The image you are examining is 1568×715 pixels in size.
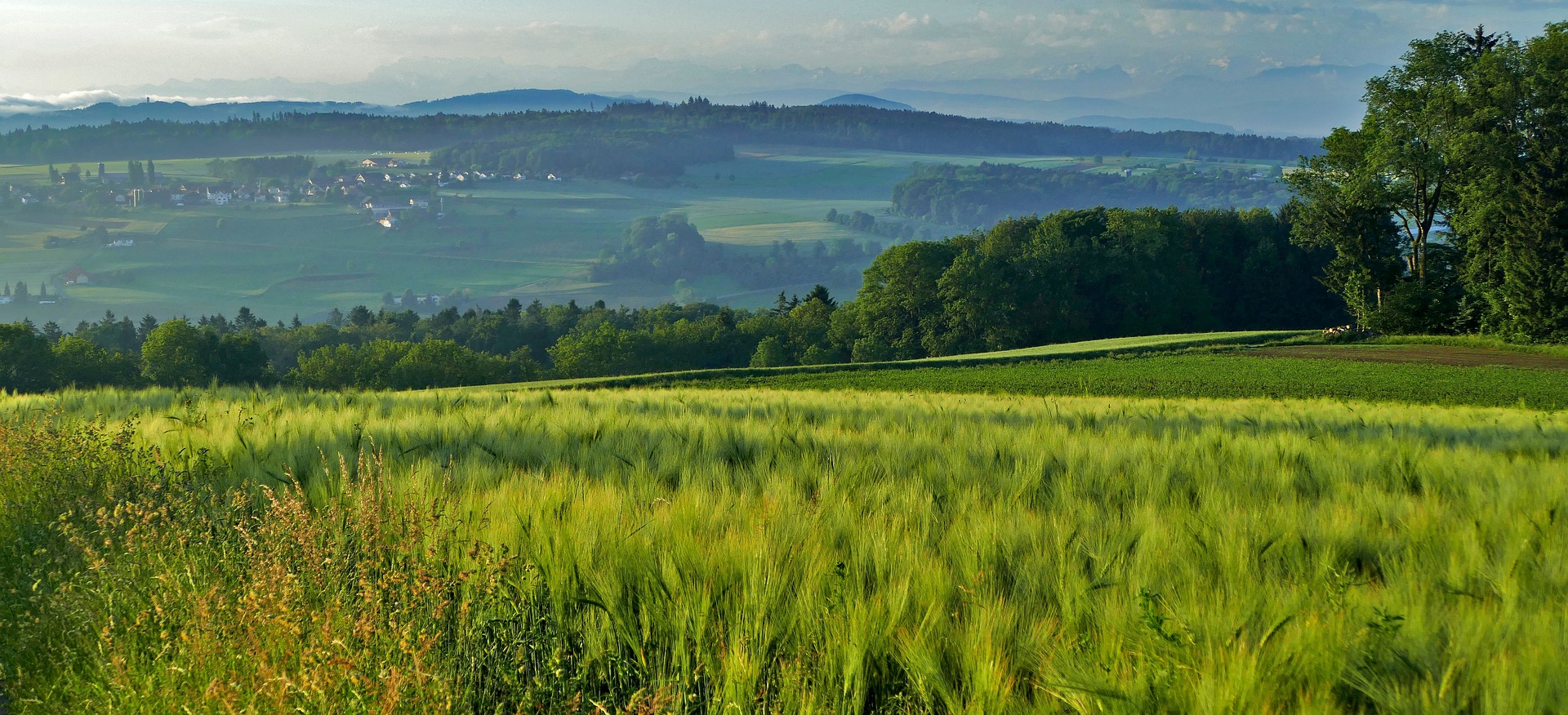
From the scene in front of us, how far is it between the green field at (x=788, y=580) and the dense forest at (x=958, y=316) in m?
68.2

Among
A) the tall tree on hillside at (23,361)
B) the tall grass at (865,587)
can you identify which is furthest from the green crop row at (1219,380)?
the tall tree on hillside at (23,361)

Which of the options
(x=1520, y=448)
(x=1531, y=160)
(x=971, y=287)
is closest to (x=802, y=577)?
(x=1520, y=448)

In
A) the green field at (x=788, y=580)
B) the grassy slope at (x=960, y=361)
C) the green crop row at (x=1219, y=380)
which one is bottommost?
the grassy slope at (x=960, y=361)

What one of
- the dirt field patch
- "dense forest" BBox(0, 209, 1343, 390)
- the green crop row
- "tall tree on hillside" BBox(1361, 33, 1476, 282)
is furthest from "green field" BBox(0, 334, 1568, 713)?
"dense forest" BBox(0, 209, 1343, 390)

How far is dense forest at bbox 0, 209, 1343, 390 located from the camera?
7169 cm

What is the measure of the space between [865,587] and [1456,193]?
58458mm

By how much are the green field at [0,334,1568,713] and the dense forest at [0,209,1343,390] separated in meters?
68.2

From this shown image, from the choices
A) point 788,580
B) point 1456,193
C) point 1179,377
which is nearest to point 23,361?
point 1179,377

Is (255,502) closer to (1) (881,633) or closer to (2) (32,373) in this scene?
(1) (881,633)

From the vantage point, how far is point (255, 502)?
4.58 meters

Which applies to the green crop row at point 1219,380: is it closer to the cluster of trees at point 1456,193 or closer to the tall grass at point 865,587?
the cluster of trees at point 1456,193

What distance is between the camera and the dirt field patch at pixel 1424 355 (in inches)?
1393

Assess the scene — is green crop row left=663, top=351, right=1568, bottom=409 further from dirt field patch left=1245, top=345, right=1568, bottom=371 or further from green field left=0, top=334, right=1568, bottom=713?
green field left=0, top=334, right=1568, bottom=713

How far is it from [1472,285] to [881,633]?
56.9 meters
